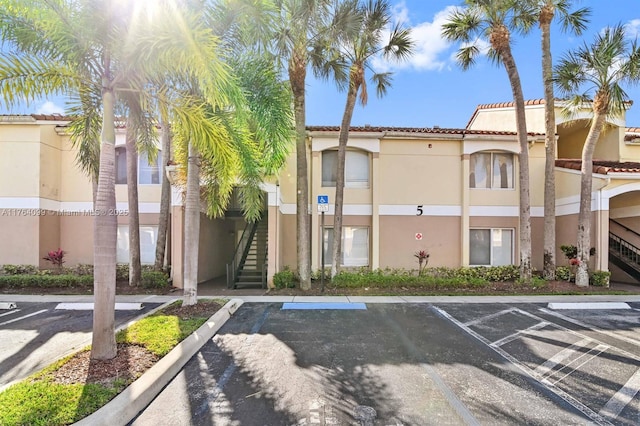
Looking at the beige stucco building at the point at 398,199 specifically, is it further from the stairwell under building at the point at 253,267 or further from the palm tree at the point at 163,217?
the palm tree at the point at 163,217

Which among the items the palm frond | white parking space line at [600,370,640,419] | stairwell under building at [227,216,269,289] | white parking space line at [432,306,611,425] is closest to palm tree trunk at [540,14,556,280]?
white parking space line at [432,306,611,425]

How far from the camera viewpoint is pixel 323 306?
9.30 metres

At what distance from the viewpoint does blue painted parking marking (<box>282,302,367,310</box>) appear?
909 cm

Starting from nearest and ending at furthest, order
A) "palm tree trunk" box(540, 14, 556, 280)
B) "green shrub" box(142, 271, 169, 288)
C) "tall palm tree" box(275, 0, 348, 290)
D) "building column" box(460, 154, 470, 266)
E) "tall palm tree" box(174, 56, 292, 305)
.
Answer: "tall palm tree" box(174, 56, 292, 305)
"tall palm tree" box(275, 0, 348, 290)
"green shrub" box(142, 271, 169, 288)
"palm tree trunk" box(540, 14, 556, 280)
"building column" box(460, 154, 470, 266)

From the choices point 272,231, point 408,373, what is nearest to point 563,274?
point 408,373

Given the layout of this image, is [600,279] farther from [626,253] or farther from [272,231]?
[272,231]

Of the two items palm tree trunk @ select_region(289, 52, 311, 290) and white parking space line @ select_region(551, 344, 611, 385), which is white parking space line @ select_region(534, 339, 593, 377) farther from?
palm tree trunk @ select_region(289, 52, 311, 290)

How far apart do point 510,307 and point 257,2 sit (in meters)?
10.0

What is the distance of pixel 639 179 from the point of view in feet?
40.3

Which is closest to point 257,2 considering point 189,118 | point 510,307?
point 189,118

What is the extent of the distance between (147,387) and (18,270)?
40.3 feet

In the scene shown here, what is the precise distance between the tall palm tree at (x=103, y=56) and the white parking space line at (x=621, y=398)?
6.62 metres

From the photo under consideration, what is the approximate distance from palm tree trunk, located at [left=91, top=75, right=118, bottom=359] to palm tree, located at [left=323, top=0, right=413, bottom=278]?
26.5 ft

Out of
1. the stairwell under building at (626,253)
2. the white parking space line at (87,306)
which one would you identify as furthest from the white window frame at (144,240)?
the stairwell under building at (626,253)
